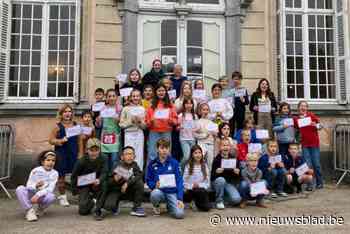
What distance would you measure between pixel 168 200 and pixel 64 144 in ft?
6.64

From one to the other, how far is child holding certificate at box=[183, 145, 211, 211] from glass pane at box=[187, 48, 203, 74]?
3262 millimetres

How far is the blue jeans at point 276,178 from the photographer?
20.3 feet

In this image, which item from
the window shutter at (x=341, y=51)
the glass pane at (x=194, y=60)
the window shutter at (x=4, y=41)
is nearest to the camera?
the window shutter at (x=4, y=41)

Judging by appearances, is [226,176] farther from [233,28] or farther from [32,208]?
[233,28]

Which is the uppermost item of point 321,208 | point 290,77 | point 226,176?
point 290,77

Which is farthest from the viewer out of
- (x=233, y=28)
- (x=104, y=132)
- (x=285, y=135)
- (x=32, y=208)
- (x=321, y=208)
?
(x=233, y=28)

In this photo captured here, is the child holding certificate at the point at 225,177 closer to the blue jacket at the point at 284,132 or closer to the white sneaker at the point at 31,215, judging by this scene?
the blue jacket at the point at 284,132

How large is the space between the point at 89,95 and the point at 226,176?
11.6 feet

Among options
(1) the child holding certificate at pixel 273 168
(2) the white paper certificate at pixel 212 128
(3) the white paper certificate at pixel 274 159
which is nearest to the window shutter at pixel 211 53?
(2) the white paper certificate at pixel 212 128

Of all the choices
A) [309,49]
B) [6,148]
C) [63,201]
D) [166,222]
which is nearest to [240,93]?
[309,49]

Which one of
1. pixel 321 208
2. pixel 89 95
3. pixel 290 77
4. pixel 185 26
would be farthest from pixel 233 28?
pixel 321 208

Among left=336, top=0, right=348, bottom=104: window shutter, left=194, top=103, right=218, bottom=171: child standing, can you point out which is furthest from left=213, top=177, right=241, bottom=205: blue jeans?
left=336, top=0, right=348, bottom=104: window shutter

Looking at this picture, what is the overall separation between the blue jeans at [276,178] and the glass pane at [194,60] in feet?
10.1

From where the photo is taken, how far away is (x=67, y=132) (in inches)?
232
